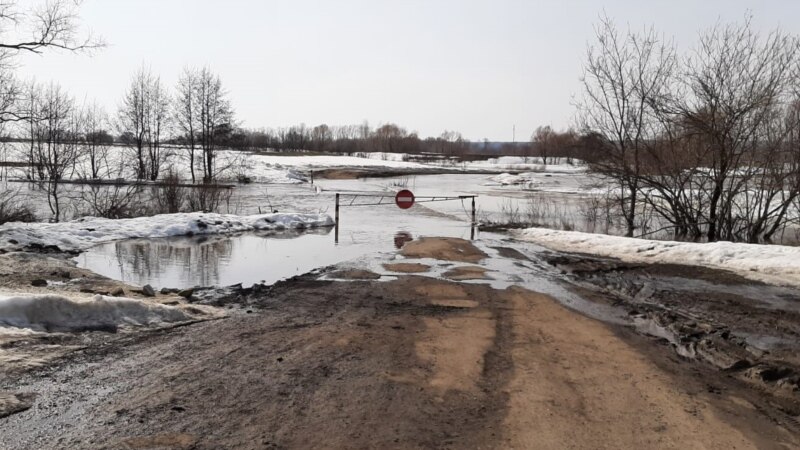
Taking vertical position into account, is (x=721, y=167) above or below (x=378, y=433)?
above

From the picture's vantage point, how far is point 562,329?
736 cm

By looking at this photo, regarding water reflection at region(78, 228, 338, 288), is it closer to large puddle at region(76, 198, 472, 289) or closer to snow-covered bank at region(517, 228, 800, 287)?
large puddle at region(76, 198, 472, 289)

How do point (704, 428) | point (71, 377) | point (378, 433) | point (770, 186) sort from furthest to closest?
point (770, 186) < point (71, 377) < point (704, 428) < point (378, 433)

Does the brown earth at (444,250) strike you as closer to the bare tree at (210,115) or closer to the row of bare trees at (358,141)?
the bare tree at (210,115)

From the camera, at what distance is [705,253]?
12.7 m

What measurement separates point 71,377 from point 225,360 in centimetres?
136

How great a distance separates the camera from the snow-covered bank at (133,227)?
13.6 metres

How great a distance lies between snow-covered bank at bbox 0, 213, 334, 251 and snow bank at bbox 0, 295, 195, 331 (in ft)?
24.0

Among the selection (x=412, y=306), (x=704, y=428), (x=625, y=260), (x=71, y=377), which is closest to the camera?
(x=704, y=428)

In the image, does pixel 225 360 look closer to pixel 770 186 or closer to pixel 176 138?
pixel 770 186

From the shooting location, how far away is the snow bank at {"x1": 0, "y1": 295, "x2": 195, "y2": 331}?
6258mm

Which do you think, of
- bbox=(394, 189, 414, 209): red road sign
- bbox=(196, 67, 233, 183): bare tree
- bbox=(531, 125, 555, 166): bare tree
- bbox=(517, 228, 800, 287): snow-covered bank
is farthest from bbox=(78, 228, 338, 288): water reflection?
bbox=(531, 125, 555, 166): bare tree

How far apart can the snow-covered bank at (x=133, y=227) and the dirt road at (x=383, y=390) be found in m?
9.03

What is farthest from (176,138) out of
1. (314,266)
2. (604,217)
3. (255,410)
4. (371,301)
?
(255,410)
